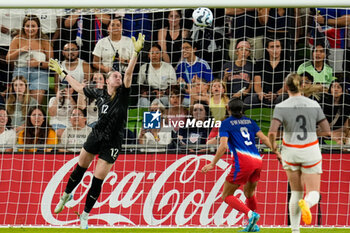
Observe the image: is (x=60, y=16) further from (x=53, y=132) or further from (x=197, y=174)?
(x=197, y=174)

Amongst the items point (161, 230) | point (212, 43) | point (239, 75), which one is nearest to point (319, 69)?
point (239, 75)

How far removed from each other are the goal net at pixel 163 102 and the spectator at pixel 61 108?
16 mm

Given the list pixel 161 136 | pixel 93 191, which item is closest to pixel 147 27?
Result: pixel 161 136

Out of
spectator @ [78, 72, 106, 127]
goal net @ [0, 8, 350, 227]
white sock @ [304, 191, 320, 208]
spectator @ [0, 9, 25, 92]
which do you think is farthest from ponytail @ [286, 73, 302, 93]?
spectator @ [0, 9, 25, 92]

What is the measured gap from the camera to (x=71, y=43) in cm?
1143

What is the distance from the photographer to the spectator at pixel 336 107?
422 inches

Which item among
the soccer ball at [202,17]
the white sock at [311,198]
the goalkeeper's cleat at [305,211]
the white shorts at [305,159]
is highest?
the soccer ball at [202,17]

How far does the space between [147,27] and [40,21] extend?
177cm

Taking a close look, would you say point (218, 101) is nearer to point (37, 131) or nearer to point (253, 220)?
point (253, 220)

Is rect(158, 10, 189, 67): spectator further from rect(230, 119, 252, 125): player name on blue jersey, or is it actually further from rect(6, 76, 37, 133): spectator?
rect(230, 119, 252, 125): player name on blue jersey

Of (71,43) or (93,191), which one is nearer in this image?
(93,191)

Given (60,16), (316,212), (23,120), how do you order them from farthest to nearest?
(60,16) → (23,120) → (316,212)

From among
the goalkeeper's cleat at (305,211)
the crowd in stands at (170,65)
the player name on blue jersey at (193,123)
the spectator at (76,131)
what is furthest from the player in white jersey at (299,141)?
the spectator at (76,131)

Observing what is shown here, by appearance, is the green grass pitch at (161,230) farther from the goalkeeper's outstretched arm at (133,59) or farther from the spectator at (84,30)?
the spectator at (84,30)
